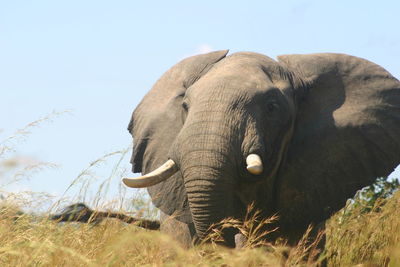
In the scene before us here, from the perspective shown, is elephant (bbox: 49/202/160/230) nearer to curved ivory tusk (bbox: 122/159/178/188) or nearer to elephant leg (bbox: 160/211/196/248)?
elephant leg (bbox: 160/211/196/248)

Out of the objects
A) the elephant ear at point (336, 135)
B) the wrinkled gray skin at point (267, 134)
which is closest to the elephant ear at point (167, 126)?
the wrinkled gray skin at point (267, 134)

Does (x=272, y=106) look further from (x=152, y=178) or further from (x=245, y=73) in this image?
(x=152, y=178)

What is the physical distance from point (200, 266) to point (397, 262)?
0.98 meters

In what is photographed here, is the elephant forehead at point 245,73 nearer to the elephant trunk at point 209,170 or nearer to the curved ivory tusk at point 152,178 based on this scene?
the elephant trunk at point 209,170

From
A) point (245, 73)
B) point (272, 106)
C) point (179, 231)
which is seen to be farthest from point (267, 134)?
point (179, 231)

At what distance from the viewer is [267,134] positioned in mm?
6586

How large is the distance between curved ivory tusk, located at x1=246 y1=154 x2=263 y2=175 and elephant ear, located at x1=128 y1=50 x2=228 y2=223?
3.55 ft

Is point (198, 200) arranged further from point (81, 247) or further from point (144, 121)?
point (144, 121)

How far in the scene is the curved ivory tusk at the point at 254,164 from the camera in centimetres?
606

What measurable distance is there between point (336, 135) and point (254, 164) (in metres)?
1.40

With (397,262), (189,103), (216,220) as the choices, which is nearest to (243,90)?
(189,103)

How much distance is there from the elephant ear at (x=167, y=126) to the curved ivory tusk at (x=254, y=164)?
108 centimetres

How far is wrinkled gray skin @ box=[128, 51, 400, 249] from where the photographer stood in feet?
20.5

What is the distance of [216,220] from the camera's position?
628cm
